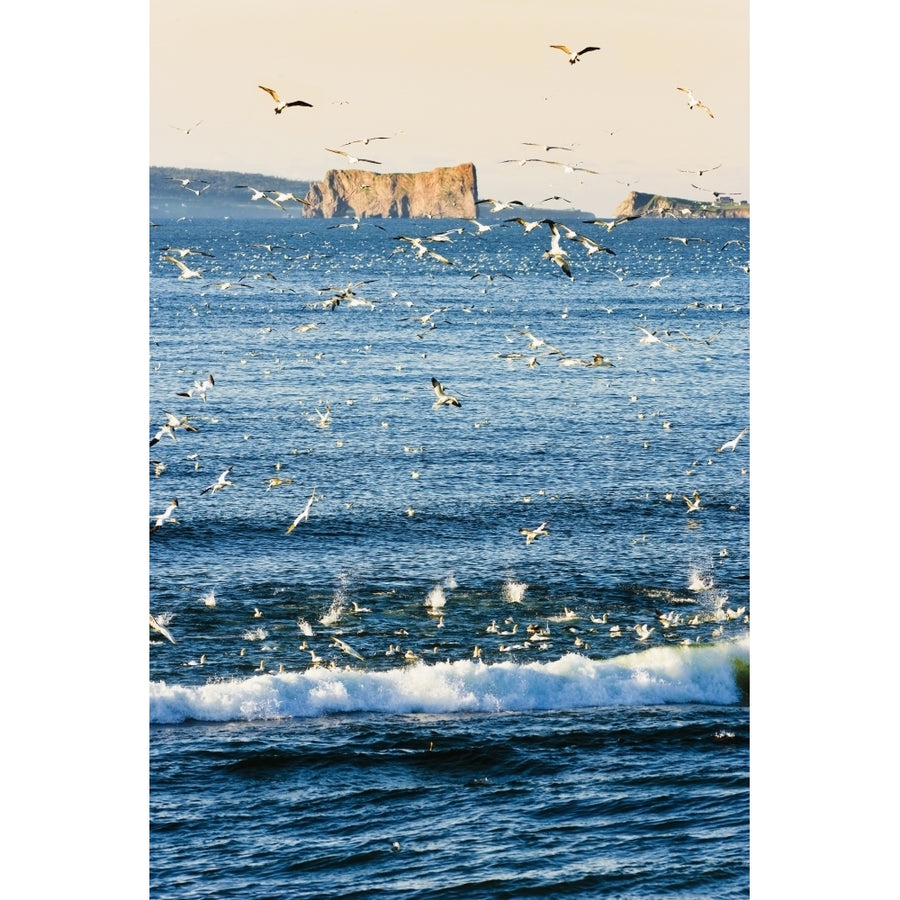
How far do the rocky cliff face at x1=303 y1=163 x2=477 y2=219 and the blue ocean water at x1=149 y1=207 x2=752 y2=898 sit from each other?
2629 cm

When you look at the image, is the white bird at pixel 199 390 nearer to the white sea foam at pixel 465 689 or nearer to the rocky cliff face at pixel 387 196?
the white sea foam at pixel 465 689

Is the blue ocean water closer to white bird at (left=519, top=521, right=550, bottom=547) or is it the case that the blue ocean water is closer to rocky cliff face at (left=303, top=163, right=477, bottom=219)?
white bird at (left=519, top=521, right=550, bottom=547)

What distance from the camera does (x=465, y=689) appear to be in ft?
67.2

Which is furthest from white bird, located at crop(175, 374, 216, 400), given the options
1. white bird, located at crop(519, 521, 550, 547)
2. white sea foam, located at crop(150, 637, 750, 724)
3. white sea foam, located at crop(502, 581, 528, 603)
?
white sea foam, located at crop(150, 637, 750, 724)

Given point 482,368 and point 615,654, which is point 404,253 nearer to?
point 482,368

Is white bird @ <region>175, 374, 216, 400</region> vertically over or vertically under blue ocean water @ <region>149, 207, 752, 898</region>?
over

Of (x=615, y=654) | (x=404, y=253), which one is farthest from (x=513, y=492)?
(x=404, y=253)

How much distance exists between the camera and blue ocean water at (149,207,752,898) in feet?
51.0

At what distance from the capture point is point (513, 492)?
33.6 m

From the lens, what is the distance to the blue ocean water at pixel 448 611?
15.5 metres

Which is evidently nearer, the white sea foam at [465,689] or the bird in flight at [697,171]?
the white sea foam at [465,689]

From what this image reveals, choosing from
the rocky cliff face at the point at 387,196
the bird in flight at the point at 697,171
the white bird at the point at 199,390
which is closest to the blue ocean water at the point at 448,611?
the white bird at the point at 199,390

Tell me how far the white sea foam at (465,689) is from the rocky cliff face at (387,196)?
53395 millimetres
